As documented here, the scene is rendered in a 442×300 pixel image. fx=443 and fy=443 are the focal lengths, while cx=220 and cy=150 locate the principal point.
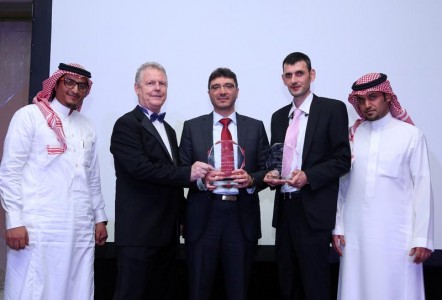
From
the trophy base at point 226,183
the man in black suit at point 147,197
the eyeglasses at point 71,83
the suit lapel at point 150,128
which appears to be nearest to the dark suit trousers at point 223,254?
the trophy base at point 226,183

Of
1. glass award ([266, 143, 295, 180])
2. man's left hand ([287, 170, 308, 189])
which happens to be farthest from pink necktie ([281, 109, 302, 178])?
man's left hand ([287, 170, 308, 189])

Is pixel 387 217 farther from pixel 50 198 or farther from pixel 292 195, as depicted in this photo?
pixel 50 198

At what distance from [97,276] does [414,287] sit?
2419 millimetres

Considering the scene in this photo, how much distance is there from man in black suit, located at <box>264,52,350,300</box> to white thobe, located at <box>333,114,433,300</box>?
0.56ft

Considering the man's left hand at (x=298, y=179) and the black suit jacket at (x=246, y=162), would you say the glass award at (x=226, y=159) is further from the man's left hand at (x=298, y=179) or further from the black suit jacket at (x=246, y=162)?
the man's left hand at (x=298, y=179)

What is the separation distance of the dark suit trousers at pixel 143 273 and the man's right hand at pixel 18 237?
1.77 ft

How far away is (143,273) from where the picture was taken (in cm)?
263

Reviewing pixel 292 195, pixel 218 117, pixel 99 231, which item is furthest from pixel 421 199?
pixel 99 231

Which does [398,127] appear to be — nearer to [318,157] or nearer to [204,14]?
[318,157]

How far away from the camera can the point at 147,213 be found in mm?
2682

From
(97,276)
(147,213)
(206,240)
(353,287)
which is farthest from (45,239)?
(353,287)

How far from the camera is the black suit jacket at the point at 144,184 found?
2.64 m

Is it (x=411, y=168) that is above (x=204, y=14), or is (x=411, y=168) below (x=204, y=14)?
below

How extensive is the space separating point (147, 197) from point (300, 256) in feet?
3.23
